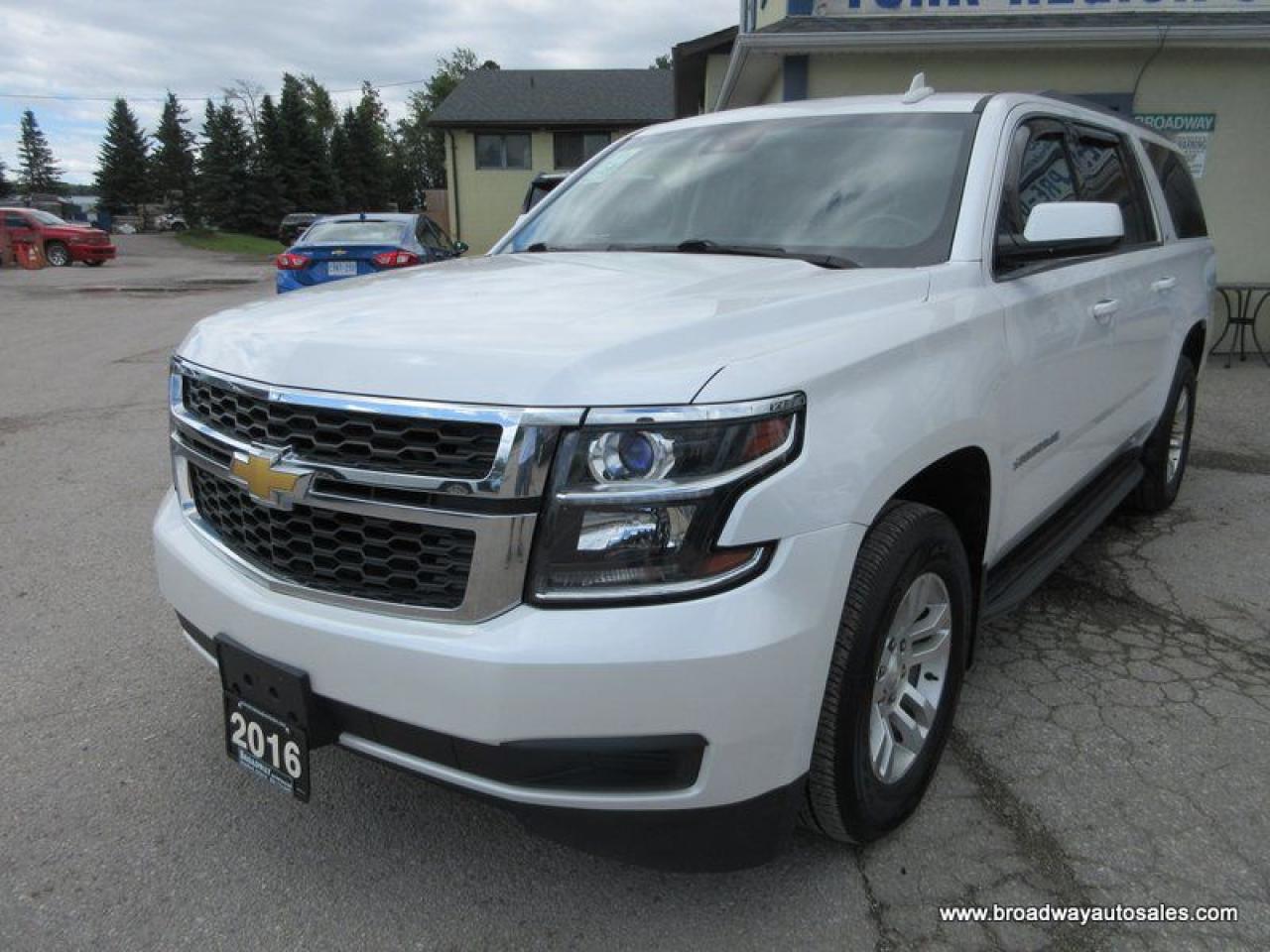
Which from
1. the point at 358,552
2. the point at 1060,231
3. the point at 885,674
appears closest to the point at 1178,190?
the point at 1060,231

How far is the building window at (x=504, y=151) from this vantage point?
35719mm

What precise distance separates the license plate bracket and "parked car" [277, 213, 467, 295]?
8677 millimetres

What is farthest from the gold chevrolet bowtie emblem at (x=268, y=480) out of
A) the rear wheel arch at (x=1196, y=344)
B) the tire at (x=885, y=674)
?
the rear wheel arch at (x=1196, y=344)

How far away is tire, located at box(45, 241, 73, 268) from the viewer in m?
28.5

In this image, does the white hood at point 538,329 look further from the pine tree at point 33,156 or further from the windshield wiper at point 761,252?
the pine tree at point 33,156

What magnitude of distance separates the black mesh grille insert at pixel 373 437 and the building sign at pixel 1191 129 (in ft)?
32.9

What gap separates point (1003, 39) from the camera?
8.84m

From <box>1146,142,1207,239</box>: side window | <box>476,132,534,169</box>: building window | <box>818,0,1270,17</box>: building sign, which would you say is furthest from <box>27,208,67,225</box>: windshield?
<box>1146,142,1207,239</box>: side window

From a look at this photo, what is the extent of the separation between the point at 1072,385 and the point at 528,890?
89.9 inches

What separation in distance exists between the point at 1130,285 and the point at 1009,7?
7.27 metres

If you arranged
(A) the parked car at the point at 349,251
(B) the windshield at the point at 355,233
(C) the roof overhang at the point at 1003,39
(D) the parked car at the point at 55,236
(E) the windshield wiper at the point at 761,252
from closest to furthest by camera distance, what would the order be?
(E) the windshield wiper at the point at 761,252
(C) the roof overhang at the point at 1003,39
(A) the parked car at the point at 349,251
(B) the windshield at the point at 355,233
(D) the parked car at the point at 55,236

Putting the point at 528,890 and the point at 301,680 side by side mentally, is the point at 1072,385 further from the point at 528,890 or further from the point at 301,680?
the point at 301,680

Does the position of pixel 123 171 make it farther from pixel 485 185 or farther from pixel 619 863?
pixel 619 863

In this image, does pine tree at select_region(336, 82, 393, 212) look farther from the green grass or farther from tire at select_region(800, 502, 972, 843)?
tire at select_region(800, 502, 972, 843)
